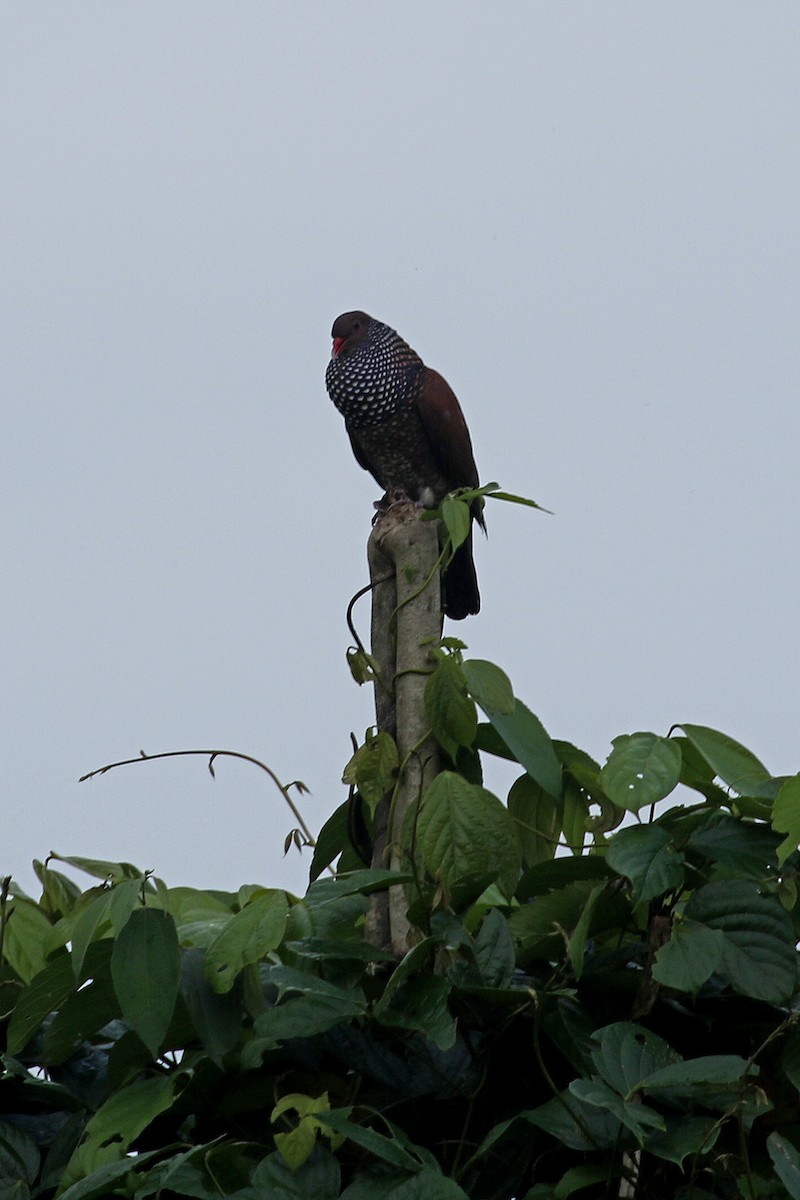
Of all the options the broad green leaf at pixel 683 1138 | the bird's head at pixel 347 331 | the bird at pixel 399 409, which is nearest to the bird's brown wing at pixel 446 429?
the bird at pixel 399 409

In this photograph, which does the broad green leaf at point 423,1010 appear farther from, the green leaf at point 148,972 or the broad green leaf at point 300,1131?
the green leaf at point 148,972

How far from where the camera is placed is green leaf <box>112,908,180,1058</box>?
1281 mm

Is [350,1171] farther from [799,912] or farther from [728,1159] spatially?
[799,912]

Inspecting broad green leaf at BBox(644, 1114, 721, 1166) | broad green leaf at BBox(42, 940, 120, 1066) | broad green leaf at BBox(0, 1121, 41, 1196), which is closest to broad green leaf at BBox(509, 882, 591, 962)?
broad green leaf at BBox(644, 1114, 721, 1166)

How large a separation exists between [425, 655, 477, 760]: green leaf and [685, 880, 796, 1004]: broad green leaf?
0.33m

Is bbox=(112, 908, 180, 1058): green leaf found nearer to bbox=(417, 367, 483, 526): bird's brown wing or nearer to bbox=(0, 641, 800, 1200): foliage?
bbox=(0, 641, 800, 1200): foliage

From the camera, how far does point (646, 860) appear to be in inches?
50.5

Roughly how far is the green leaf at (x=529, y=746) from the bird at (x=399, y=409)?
2.09 metres

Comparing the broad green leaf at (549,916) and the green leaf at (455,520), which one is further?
the green leaf at (455,520)

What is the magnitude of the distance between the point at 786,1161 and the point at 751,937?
0.20m

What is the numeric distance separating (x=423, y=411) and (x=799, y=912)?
7.84 feet

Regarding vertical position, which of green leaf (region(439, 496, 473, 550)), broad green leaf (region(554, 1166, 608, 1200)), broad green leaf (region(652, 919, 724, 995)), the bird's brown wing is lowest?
broad green leaf (region(554, 1166, 608, 1200))

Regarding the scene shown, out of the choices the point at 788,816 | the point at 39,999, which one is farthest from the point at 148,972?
the point at 788,816

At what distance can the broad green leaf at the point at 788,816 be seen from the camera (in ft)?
4.09
